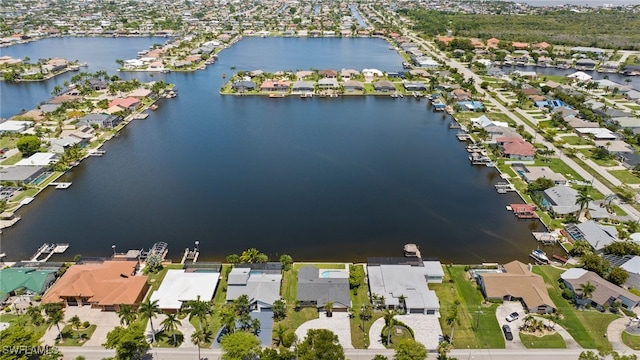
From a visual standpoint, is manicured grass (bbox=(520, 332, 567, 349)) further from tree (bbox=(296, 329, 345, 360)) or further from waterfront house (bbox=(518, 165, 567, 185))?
waterfront house (bbox=(518, 165, 567, 185))

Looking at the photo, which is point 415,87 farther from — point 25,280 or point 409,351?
point 25,280

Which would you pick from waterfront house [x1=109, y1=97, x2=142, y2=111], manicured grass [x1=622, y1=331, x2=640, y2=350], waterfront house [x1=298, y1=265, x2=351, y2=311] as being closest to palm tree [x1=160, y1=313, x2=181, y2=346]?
waterfront house [x1=298, y1=265, x2=351, y2=311]

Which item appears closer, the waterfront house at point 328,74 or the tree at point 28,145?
the tree at point 28,145

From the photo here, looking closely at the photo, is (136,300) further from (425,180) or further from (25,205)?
(425,180)

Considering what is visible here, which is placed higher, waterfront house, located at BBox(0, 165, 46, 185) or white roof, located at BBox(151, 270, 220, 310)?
waterfront house, located at BBox(0, 165, 46, 185)

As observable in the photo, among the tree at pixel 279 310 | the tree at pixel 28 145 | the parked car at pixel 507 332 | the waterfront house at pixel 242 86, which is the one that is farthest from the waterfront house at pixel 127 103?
the parked car at pixel 507 332

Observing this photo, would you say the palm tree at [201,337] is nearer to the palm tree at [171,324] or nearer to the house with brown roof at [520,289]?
the palm tree at [171,324]
